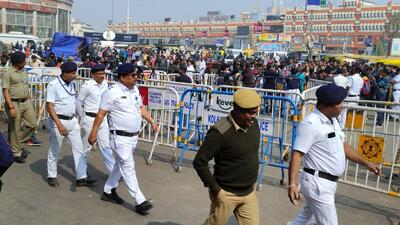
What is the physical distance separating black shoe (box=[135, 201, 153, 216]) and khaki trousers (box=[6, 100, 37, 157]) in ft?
10.4

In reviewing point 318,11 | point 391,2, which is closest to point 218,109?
point 391,2

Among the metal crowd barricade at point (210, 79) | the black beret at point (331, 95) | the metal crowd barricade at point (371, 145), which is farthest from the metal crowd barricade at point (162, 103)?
the metal crowd barricade at point (210, 79)

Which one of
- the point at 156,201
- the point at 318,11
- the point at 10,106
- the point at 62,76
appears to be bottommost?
the point at 156,201

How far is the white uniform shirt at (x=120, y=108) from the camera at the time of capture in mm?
5008

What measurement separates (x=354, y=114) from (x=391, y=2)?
10527cm

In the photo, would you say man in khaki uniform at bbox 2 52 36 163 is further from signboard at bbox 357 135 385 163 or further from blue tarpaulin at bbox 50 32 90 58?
blue tarpaulin at bbox 50 32 90 58

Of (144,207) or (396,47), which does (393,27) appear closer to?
(396,47)

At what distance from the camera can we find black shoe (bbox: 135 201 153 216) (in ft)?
16.5

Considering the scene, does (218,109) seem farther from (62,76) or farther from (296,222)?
(296,222)

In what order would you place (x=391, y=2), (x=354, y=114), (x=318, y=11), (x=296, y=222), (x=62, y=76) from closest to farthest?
(x=296, y=222), (x=62, y=76), (x=354, y=114), (x=391, y=2), (x=318, y=11)

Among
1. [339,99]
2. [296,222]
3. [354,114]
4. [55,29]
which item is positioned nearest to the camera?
[339,99]

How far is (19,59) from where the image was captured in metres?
6.81

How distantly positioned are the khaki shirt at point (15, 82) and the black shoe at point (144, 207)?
3.37 metres

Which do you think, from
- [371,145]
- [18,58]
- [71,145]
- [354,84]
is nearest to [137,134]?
[71,145]
